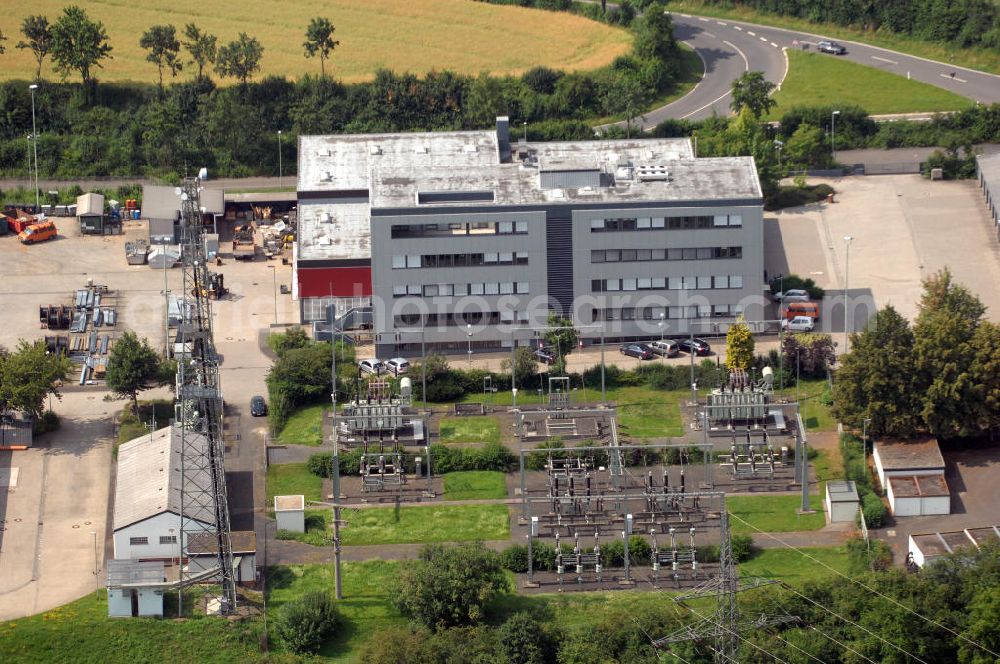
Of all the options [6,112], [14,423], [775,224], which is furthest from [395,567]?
[6,112]

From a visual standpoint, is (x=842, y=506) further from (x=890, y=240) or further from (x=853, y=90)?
(x=853, y=90)

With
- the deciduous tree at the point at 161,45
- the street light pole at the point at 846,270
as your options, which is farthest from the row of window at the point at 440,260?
the deciduous tree at the point at 161,45

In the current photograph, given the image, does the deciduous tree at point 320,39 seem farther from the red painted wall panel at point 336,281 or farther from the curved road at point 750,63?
the red painted wall panel at point 336,281

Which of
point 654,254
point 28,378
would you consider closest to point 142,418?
point 28,378

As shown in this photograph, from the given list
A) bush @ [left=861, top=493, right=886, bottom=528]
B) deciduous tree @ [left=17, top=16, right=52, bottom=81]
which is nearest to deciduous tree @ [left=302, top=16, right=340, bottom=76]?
deciduous tree @ [left=17, top=16, right=52, bottom=81]

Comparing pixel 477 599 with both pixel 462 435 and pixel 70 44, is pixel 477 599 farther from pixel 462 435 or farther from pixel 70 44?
pixel 70 44
